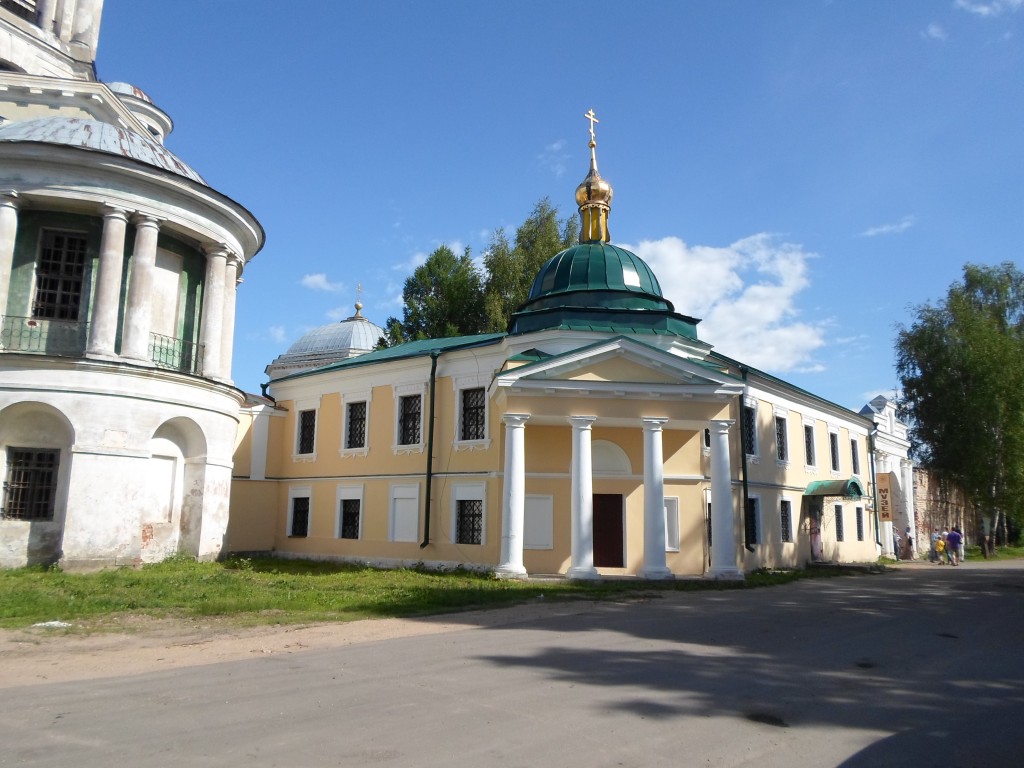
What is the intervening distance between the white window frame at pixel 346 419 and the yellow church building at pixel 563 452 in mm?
62

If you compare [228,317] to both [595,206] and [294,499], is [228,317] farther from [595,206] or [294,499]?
[595,206]

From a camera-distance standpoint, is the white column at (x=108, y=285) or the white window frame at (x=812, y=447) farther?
the white window frame at (x=812, y=447)

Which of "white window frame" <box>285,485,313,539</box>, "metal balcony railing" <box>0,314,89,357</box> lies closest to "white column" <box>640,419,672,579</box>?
"white window frame" <box>285,485,313,539</box>

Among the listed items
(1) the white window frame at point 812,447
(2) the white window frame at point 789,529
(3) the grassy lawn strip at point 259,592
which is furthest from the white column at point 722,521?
(1) the white window frame at point 812,447

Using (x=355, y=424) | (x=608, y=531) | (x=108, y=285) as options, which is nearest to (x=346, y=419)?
(x=355, y=424)

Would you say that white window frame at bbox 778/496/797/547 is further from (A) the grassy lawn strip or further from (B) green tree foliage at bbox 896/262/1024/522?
(B) green tree foliage at bbox 896/262/1024/522

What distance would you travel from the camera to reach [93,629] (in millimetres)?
9789

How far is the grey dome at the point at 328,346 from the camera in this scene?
132ft

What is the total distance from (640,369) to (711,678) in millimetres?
10921

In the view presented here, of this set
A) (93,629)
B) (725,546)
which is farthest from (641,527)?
(93,629)

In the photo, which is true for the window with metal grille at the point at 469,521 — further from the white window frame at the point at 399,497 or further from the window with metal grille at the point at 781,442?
the window with metal grille at the point at 781,442

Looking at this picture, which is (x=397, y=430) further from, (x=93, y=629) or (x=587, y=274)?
(x=93, y=629)

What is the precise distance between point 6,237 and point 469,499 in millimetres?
12250

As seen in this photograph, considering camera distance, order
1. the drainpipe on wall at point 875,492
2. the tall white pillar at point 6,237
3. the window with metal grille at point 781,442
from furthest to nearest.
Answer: the drainpipe on wall at point 875,492 → the window with metal grille at point 781,442 → the tall white pillar at point 6,237
